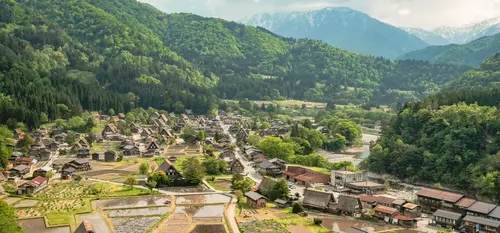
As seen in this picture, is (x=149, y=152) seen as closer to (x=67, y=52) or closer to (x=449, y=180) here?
(x=449, y=180)

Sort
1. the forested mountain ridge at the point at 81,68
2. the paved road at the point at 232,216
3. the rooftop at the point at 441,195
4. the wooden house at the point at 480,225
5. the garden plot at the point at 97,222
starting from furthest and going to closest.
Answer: the forested mountain ridge at the point at 81,68, the rooftop at the point at 441,195, the wooden house at the point at 480,225, the paved road at the point at 232,216, the garden plot at the point at 97,222

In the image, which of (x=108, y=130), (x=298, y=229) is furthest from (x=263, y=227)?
(x=108, y=130)

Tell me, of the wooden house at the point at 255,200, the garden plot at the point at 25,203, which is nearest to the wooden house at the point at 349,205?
the wooden house at the point at 255,200

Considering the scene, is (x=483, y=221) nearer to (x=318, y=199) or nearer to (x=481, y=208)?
(x=481, y=208)

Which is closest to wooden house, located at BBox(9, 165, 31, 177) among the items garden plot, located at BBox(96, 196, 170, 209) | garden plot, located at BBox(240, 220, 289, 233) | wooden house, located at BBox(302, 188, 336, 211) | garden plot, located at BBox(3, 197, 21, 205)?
garden plot, located at BBox(3, 197, 21, 205)

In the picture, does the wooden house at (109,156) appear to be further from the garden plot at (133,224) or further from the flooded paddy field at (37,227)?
the flooded paddy field at (37,227)
